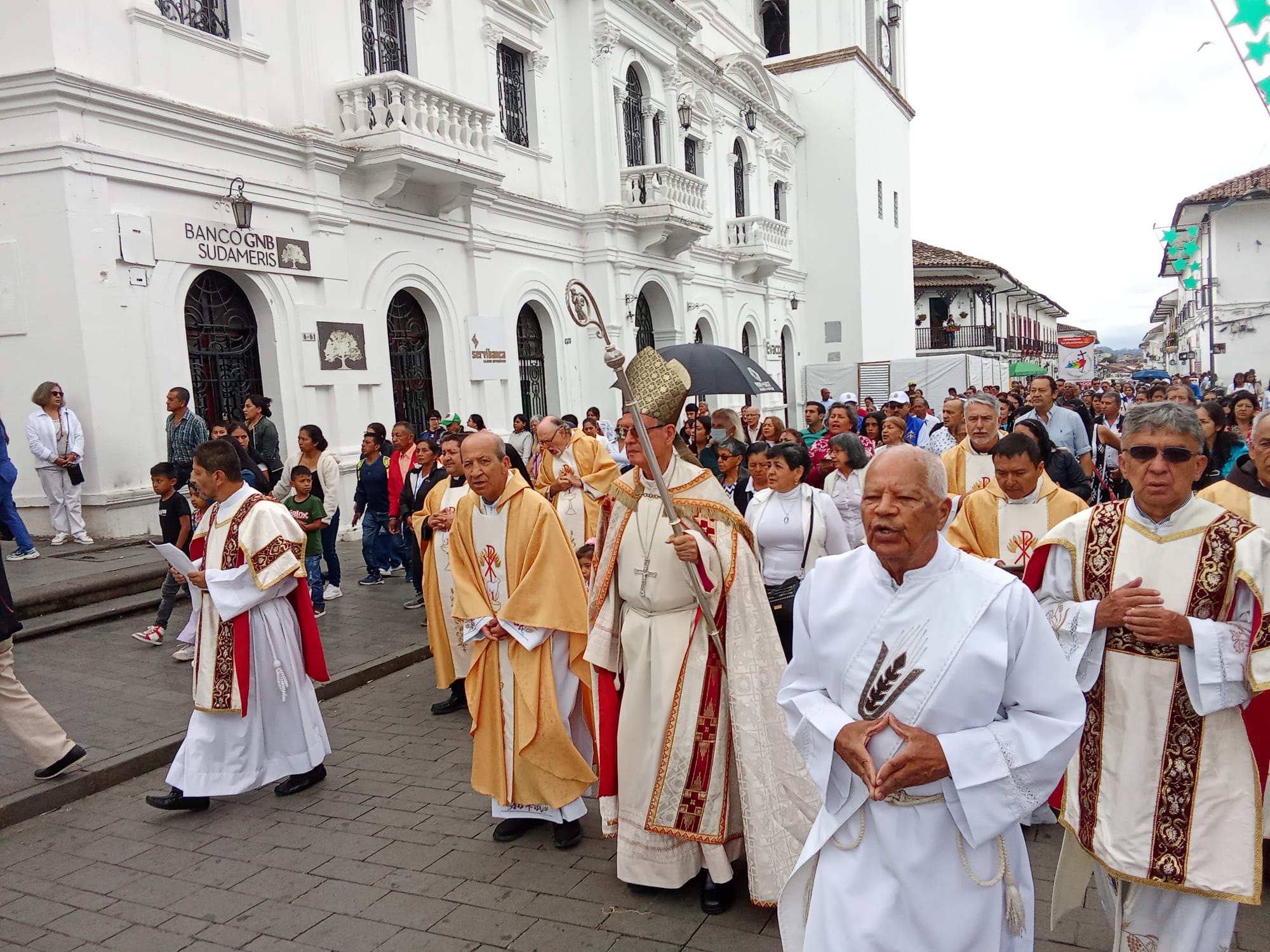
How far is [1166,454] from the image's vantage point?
2838 mm

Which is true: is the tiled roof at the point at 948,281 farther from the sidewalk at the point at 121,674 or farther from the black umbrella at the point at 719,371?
the sidewalk at the point at 121,674

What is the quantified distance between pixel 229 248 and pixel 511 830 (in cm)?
861

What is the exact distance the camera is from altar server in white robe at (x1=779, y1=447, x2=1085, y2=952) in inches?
83.7

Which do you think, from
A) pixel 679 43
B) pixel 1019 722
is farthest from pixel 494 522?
pixel 679 43

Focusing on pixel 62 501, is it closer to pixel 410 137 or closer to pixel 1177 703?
pixel 410 137

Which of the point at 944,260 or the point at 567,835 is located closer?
the point at 567,835

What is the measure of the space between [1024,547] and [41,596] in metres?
7.93

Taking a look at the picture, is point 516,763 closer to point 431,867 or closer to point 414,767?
point 431,867

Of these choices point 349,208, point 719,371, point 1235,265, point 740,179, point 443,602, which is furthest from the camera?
point 1235,265

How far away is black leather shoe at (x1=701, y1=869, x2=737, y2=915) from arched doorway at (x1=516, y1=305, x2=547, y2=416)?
43.1 feet

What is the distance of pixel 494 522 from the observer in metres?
4.69

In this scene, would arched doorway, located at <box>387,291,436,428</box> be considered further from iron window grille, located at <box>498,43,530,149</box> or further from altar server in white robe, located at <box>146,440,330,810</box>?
altar server in white robe, located at <box>146,440,330,810</box>

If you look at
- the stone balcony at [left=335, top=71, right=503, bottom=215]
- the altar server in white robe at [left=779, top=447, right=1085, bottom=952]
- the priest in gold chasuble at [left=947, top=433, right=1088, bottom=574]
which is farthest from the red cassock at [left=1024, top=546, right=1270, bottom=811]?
the stone balcony at [left=335, top=71, right=503, bottom=215]

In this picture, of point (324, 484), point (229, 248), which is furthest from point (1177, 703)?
point (229, 248)
